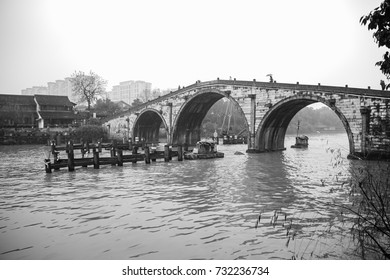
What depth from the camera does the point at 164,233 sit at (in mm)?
7602

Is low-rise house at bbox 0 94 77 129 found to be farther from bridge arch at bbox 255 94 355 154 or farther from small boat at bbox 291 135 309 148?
small boat at bbox 291 135 309 148

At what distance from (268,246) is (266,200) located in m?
4.28

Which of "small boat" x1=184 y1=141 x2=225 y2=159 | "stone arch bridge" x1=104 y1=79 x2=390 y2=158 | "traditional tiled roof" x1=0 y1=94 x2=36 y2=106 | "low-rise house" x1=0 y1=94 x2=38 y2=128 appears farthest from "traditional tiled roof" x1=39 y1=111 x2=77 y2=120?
"small boat" x1=184 y1=141 x2=225 y2=159

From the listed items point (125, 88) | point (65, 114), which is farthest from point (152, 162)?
point (125, 88)

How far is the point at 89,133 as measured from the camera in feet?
130

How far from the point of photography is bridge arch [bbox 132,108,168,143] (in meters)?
43.6

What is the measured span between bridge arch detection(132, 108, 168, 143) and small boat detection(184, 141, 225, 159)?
17954 millimetres

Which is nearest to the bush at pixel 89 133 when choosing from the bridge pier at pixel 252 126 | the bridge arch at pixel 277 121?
the bridge pier at pixel 252 126

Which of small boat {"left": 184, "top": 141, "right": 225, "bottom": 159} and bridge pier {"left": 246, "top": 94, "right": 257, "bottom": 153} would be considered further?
bridge pier {"left": 246, "top": 94, "right": 257, "bottom": 153}

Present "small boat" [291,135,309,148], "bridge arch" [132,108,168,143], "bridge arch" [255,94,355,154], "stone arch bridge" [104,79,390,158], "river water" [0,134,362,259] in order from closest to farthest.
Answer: "river water" [0,134,362,259]
"stone arch bridge" [104,79,390,158]
"bridge arch" [255,94,355,154]
"small boat" [291,135,309,148]
"bridge arch" [132,108,168,143]

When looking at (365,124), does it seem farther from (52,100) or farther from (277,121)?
(52,100)

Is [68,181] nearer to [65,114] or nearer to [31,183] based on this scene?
[31,183]

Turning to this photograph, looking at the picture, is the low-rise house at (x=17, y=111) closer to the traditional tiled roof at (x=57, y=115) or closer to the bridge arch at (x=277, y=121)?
the traditional tiled roof at (x=57, y=115)

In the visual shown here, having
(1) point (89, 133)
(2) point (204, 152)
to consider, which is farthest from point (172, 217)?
(1) point (89, 133)
